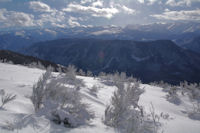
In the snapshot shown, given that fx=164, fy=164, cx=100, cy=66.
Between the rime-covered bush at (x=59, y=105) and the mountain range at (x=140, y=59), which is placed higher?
the mountain range at (x=140, y=59)

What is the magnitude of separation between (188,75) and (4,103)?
395 feet

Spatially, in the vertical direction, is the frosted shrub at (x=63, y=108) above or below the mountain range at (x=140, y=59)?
below

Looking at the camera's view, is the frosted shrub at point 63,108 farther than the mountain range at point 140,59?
No

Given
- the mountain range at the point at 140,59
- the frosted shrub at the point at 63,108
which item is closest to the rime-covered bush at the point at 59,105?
the frosted shrub at the point at 63,108

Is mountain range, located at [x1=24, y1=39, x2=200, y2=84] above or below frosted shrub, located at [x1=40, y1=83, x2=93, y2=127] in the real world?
above

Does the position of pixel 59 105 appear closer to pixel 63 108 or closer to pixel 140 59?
pixel 63 108

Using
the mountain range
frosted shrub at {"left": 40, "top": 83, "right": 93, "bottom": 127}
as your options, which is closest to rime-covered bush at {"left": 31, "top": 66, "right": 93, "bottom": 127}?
frosted shrub at {"left": 40, "top": 83, "right": 93, "bottom": 127}

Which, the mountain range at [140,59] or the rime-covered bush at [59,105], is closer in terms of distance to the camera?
the rime-covered bush at [59,105]

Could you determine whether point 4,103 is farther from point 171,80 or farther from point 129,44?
point 129,44

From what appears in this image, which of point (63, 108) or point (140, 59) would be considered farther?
point (140, 59)

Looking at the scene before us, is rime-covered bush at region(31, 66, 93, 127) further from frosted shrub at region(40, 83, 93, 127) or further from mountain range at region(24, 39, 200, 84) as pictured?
mountain range at region(24, 39, 200, 84)

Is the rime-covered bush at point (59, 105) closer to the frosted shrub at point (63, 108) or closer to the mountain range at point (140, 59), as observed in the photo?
the frosted shrub at point (63, 108)

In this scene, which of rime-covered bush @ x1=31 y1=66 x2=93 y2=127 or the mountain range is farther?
the mountain range

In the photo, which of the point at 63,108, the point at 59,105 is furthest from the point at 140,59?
the point at 63,108
